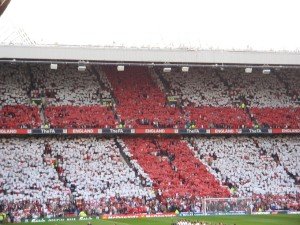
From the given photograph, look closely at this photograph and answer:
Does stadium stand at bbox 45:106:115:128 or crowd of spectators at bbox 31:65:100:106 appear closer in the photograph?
stadium stand at bbox 45:106:115:128

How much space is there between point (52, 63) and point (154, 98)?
1030 centimetres

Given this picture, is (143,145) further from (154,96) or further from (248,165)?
(248,165)

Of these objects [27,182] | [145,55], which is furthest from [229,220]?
[145,55]

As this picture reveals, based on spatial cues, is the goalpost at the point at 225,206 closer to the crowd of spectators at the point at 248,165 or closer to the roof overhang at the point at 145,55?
the crowd of spectators at the point at 248,165

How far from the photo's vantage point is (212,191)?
40.1 m

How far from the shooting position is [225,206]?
3866 cm

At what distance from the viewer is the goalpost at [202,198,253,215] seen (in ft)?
125

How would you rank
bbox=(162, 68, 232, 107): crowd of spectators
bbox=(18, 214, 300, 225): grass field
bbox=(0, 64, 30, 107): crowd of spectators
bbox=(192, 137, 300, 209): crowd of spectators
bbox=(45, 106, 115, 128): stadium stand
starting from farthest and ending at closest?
bbox=(162, 68, 232, 107): crowd of spectators → bbox=(0, 64, 30, 107): crowd of spectators → bbox=(45, 106, 115, 128): stadium stand → bbox=(192, 137, 300, 209): crowd of spectators → bbox=(18, 214, 300, 225): grass field

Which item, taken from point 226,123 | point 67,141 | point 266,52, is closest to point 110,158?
point 67,141

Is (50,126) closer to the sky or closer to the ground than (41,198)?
closer to the sky

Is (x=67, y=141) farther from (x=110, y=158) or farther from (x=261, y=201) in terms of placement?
(x=261, y=201)

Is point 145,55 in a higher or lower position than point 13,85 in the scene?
higher

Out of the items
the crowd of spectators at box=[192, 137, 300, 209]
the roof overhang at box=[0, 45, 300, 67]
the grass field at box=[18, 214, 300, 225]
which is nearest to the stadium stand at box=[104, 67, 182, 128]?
the crowd of spectators at box=[192, 137, 300, 209]

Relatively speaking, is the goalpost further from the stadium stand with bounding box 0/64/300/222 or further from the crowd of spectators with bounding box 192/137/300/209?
the crowd of spectators with bounding box 192/137/300/209
